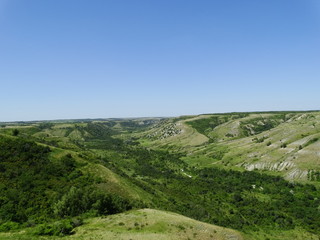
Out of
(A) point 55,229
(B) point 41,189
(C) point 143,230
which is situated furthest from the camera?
(B) point 41,189

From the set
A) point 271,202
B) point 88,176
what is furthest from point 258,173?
point 88,176

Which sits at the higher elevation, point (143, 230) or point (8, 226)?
point (8, 226)

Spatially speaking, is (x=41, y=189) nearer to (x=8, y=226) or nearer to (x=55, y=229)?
(x=8, y=226)

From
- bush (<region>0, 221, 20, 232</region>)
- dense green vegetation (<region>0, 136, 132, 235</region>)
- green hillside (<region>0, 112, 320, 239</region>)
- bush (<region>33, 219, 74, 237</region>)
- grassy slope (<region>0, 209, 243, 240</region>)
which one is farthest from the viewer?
dense green vegetation (<region>0, 136, 132, 235</region>)

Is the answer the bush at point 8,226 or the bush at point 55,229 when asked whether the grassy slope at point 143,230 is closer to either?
the bush at point 55,229

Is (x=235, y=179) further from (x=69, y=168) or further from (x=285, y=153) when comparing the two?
(x=69, y=168)

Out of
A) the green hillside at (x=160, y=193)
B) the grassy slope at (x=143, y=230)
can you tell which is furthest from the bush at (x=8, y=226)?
the grassy slope at (x=143, y=230)

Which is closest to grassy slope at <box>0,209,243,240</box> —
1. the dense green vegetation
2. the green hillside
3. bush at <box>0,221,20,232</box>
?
the green hillside

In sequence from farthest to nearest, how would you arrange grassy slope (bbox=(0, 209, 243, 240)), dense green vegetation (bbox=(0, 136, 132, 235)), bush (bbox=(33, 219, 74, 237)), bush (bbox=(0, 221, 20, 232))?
dense green vegetation (bbox=(0, 136, 132, 235)) < bush (bbox=(0, 221, 20, 232)) < grassy slope (bbox=(0, 209, 243, 240)) < bush (bbox=(33, 219, 74, 237))

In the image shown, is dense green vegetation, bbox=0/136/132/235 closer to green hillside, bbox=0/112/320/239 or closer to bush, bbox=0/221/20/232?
bush, bbox=0/221/20/232

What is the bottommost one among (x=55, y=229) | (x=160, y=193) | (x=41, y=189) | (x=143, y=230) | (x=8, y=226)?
(x=160, y=193)

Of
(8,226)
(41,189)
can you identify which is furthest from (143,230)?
(41,189)

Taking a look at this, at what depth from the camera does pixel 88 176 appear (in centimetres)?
8456

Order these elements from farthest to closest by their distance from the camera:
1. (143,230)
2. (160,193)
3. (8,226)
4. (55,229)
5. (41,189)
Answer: (160,193), (41,189), (8,226), (143,230), (55,229)
